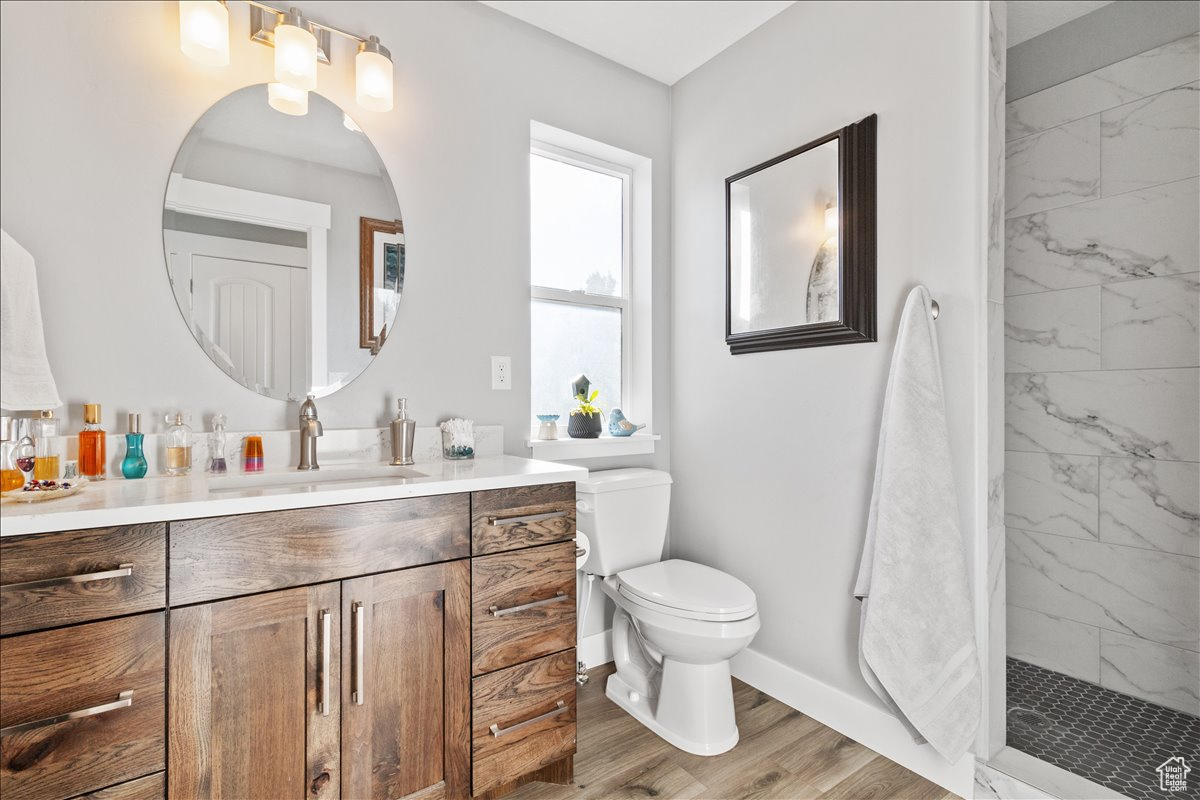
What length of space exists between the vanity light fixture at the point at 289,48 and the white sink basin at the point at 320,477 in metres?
1.00

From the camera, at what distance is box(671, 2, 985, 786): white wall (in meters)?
1.56

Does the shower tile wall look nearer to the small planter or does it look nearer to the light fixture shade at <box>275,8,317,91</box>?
the small planter

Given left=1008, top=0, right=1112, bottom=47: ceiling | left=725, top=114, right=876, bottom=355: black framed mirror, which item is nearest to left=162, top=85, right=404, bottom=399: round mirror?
left=725, top=114, right=876, bottom=355: black framed mirror

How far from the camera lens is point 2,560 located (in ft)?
3.09

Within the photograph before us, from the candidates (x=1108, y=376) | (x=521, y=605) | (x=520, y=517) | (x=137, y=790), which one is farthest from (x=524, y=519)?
(x=1108, y=376)

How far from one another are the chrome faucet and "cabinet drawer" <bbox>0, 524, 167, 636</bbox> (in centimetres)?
51

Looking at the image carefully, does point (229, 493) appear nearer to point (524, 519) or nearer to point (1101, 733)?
point (524, 519)

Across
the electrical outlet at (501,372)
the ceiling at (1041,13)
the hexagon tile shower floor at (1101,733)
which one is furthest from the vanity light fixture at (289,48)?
the hexagon tile shower floor at (1101,733)

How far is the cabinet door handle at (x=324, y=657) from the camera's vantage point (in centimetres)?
120

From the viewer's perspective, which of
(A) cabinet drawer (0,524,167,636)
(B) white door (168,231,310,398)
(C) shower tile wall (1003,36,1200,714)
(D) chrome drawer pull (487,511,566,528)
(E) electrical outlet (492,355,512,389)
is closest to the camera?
(A) cabinet drawer (0,524,167,636)

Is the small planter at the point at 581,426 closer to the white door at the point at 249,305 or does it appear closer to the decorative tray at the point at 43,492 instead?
the white door at the point at 249,305

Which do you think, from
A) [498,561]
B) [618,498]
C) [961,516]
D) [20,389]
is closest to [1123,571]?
[961,516]

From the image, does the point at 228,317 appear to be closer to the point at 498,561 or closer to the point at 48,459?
the point at 48,459

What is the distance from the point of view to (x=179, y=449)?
1432 mm
